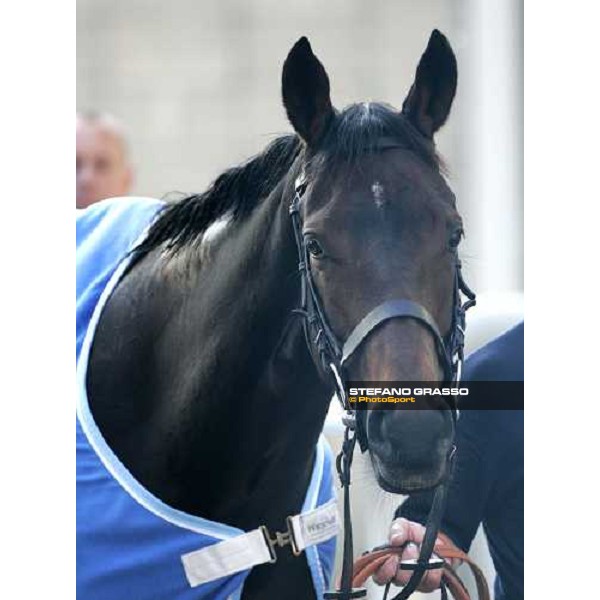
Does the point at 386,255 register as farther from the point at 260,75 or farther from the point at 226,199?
the point at 260,75

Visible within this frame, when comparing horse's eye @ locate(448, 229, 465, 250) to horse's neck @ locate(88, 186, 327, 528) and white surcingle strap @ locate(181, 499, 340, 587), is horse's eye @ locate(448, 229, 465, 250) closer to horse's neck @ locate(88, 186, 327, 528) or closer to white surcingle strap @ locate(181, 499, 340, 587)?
horse's neck @ locate(88, 186, 327, 528)

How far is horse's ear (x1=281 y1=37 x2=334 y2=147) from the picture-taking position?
4.26 feet

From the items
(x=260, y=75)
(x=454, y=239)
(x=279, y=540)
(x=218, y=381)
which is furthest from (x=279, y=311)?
(x=260, y=75)

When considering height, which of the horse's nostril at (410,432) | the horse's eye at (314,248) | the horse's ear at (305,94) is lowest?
the horse's nostril at (410,432)

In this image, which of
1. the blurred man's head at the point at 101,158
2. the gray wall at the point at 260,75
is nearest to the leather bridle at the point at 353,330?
the gray wall at the point at 260,75

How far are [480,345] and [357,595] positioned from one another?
436 millimetres

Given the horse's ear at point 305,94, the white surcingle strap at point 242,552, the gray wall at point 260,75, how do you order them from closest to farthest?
1. the horse's ear at point 305,94
2. the white surcingle strap at point 242,552
3. the gray wall at point 260,75

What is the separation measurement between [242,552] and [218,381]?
27 centimetres

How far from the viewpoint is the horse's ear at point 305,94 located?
1298 mm

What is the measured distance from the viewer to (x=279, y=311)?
1338 mm

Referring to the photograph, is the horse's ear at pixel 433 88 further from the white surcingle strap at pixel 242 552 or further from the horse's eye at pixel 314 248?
the white surcingle strap at pixel 242 552

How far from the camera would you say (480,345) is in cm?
162
